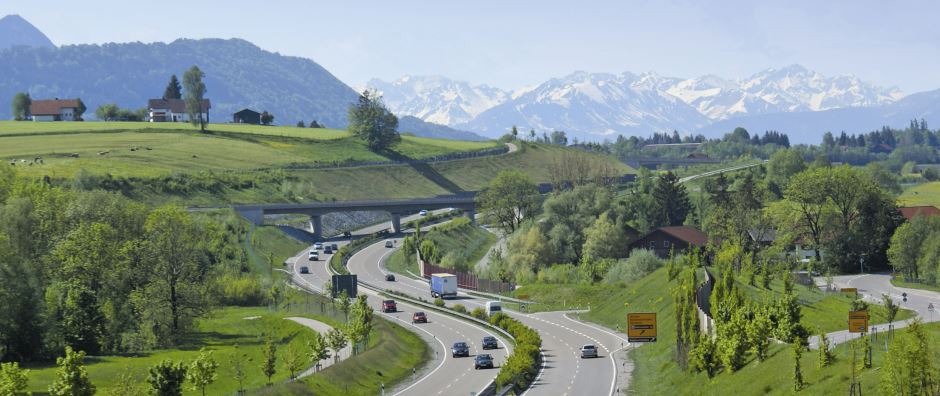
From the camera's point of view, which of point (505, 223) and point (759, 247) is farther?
point (505, 223)

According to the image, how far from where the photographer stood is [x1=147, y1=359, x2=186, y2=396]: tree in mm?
54781

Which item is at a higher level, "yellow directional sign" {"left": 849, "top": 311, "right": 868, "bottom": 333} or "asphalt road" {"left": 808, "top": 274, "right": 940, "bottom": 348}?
"yellow directional sign" {"left": 849, "top": 311, "right": 868, "bottom": 333}

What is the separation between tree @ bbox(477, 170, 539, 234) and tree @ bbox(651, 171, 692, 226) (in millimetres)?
20298

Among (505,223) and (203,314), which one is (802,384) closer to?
(203,314)

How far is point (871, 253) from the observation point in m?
146

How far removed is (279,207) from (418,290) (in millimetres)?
49586

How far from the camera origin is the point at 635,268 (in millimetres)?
129125

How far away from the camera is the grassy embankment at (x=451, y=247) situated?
165125mm

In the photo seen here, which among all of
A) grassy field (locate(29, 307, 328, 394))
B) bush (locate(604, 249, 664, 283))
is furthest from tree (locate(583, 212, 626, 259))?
grassy field (locate(29, 307, 328, 394))

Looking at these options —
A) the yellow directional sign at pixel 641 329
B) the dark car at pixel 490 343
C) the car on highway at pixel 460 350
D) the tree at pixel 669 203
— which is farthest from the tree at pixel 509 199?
the yellow directional sign at pixel 641 329

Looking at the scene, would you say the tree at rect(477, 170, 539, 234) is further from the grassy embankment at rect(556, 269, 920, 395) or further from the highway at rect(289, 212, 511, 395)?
the grassy embankment at rect(556, 269, 920, 395)

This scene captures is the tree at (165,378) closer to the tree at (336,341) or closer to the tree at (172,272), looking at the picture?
the tree at (336,341)

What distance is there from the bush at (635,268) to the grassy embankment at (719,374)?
16413mm

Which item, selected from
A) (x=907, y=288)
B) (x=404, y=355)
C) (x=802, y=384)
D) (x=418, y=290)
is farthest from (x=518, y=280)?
(x=802, y=384)
